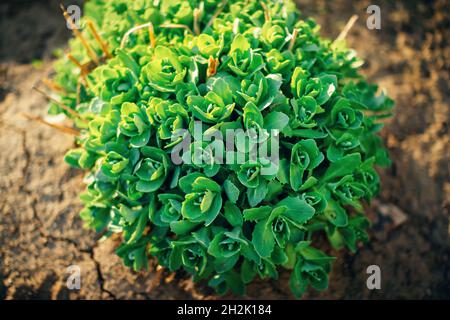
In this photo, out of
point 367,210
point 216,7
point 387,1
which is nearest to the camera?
point 216,7

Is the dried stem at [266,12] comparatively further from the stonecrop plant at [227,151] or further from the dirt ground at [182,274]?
the dirt ground at [182,274]

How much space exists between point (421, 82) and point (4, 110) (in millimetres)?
3271

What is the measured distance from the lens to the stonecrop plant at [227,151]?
76.0 inches

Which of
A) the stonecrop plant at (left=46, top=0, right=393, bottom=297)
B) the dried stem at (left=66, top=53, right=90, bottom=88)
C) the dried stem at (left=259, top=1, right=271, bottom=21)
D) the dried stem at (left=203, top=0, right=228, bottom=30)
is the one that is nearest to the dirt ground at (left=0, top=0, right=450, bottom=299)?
the stonecrop plant at (left=46, top=0, right=393, bottom=297)

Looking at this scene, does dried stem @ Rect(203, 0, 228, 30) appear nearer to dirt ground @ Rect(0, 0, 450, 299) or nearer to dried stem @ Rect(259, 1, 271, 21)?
dried stem @ Rect(259, 1, 271, 21)

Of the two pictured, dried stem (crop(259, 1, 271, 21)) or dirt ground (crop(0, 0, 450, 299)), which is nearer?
dried stem (crop(259, 1, 271, 21))

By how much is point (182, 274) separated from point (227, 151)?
1037 millimetres

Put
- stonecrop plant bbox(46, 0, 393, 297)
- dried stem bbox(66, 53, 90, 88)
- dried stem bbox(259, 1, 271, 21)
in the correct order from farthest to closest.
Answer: dried stem bbox(66, 53, 90, 88)
dried stem bbox(259, 1, 271, 21)
stonecrop plant bbox(46, 0, 393, 297)

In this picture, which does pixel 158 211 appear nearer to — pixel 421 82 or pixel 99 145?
pixel 99 145

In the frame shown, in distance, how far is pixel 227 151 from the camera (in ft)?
6.22

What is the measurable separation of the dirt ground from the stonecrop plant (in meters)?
0.36

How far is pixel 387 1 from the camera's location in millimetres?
4074

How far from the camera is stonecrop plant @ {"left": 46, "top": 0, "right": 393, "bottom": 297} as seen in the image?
1.93m

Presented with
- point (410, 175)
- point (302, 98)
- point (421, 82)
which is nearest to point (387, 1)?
point (421, 82)
